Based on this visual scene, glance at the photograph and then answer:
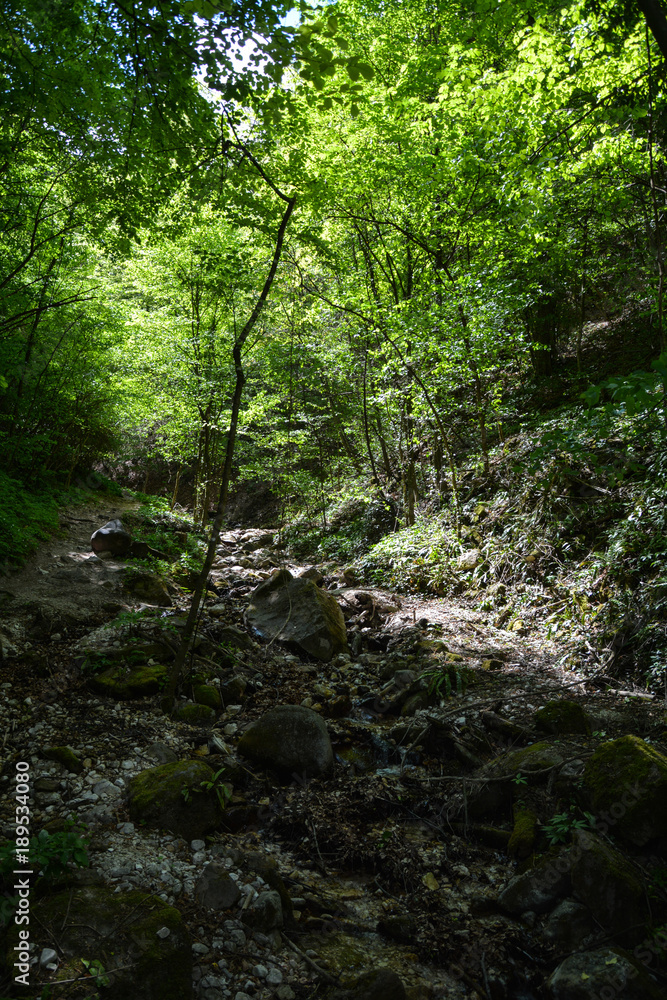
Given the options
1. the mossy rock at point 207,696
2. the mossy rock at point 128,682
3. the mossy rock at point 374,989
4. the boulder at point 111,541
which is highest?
the boulder at point 111,541

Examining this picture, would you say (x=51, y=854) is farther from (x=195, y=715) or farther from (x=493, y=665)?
(x=493, y=665)

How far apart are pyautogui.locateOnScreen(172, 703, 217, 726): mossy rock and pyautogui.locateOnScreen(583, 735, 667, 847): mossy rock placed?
312cm

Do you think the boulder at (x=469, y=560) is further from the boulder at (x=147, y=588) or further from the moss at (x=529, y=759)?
the boulder at (x=147, y=588)

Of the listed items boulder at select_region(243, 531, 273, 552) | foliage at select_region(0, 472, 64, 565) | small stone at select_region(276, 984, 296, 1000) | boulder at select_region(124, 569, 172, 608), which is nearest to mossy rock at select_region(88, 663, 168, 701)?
boulder at select_region(124, 569, 172, 608)

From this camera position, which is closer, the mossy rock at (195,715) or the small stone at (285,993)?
the small stone at (285,993)

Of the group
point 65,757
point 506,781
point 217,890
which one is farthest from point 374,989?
point 65,757

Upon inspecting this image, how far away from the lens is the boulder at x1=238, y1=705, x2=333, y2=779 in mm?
4098

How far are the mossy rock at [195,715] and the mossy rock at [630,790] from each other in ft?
10.2

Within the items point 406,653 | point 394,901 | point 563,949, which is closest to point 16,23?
point 394,901

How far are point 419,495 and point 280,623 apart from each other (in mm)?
5270

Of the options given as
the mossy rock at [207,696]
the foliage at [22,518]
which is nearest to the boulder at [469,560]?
the mossy rock at [207,696]

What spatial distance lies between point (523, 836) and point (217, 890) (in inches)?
77.3

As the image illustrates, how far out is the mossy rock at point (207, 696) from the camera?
4957mm

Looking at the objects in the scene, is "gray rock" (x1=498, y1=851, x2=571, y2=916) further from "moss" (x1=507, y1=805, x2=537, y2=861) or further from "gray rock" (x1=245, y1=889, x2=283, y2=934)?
"gray rock" (x1=245, y1=889, x2=283, y2=934)
